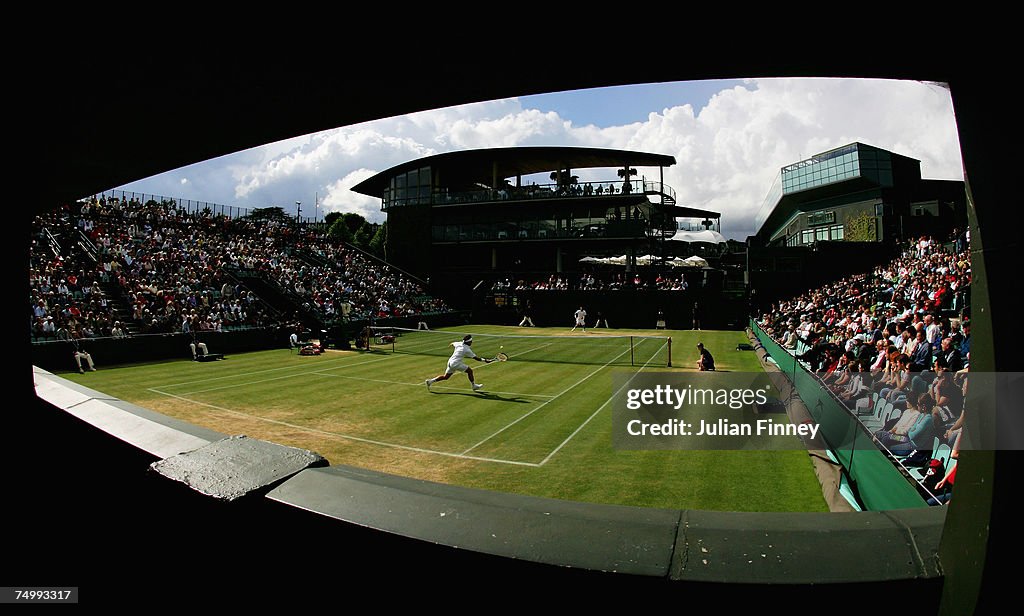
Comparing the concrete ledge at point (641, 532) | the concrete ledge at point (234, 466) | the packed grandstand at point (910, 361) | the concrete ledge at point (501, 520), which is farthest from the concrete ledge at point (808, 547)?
the concrete ledge at point (234, 466)

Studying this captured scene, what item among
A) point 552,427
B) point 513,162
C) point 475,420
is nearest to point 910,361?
point 552,427

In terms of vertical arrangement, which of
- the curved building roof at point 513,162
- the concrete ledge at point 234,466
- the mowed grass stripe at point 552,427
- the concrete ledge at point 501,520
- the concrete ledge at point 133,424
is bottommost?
the mowed grass stripe at point 552,427

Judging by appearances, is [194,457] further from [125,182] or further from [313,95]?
[125,182]

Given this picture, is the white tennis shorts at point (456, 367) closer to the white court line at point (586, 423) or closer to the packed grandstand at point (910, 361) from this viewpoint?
the white court line at point (586, 423)

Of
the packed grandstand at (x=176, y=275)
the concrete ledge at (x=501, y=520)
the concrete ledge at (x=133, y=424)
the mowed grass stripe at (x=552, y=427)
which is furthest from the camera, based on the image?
the packed grandstand at (x=176, y=275)

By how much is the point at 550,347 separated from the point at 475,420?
50.0ft

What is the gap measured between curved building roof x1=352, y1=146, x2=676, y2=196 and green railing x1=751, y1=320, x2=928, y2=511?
41733 mm

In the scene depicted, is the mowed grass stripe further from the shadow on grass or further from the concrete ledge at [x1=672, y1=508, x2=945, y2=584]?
the concrete ledge at [x1=672, y1=508, x2=945, y2=584]

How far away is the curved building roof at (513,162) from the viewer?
49.8m

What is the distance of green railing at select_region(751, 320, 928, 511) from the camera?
5728 millimetres

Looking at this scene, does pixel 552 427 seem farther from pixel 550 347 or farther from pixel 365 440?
pixel 550 347

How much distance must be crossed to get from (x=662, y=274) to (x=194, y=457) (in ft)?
149

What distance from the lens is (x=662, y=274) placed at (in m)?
45.6

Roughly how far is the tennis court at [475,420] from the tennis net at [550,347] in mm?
317
